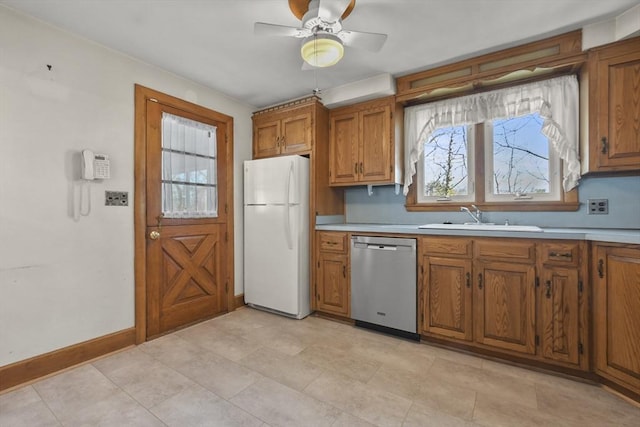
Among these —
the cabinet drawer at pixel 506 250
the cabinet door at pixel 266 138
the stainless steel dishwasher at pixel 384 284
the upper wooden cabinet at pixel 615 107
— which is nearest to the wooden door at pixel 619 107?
the upper wooden cabinet at pixel 615 107

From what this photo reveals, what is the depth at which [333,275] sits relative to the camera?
3029mm

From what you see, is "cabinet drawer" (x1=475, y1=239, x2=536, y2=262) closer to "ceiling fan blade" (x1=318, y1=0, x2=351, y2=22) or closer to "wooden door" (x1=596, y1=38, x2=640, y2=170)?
"wooden door" (x1=596, y1=38, x2=640, y2=170)

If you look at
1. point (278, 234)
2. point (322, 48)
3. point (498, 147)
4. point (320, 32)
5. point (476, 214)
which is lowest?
point (278, 234)

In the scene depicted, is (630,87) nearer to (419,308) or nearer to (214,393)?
(419,308)

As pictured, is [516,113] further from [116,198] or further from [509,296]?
[116,198]

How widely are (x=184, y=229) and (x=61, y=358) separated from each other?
1.31 meters

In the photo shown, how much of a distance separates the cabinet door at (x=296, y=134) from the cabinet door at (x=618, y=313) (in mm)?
2580

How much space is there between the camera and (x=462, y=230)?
231cm

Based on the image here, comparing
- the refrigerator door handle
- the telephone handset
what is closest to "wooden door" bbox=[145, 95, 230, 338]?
the telephone handset

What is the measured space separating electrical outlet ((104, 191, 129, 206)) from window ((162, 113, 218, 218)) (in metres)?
0.32

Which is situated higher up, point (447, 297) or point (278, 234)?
point (278, 234)

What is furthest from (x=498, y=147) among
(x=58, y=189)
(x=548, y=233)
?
(x=58, y=189)

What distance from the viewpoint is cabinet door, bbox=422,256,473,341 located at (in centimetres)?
228

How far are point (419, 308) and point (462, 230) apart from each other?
76 centimetres
